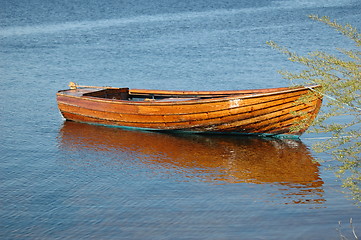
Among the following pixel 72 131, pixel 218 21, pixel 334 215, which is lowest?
pixel 334 215

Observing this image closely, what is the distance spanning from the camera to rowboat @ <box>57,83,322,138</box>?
1722 centimetres

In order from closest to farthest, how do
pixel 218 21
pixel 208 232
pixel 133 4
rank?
pixel 208 232 → pixel 218 21 → pixel 133 4

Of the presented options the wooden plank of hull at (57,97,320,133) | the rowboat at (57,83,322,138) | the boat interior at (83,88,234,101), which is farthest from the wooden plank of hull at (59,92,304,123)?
the boat interior at (83,88,234,101)

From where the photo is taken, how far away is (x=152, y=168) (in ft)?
51.6

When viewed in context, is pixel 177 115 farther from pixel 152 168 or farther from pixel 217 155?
pixel 152 168

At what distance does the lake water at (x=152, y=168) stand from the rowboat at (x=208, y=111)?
1.12 feet

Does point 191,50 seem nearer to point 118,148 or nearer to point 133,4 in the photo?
point 118,148

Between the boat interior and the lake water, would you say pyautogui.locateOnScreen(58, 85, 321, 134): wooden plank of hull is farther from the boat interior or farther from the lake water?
the boat interior

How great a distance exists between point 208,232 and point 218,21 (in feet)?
123

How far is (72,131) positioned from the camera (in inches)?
781

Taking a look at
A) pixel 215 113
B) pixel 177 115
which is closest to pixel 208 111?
Answer: pixel 215 113

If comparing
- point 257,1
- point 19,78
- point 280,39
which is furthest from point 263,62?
point 257,1

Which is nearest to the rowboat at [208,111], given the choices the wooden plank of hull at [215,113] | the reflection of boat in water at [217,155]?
the wooden plank of hull at [215,113]

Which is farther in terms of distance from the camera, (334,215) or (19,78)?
(19,78)
